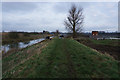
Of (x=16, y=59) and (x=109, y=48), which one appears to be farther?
(x=109, y=48)

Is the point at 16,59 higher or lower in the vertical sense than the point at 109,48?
lower

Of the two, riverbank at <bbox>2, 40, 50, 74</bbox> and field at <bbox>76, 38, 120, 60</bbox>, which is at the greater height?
field at <bbox>76, 38, 120, 60</bbox>

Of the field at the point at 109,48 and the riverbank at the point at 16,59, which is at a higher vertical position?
the field at the point at 109,48

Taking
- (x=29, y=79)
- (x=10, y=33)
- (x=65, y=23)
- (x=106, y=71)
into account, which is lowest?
(x=29, y=79)

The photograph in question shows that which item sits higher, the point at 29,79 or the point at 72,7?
the point at 72,7

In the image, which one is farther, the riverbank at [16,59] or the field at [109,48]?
the field at [109,48]

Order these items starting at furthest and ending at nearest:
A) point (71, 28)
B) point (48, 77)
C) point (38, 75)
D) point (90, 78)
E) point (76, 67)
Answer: point (71, 28), point (76, 67), point (38, 75), point (48, 77), point (90, 78)

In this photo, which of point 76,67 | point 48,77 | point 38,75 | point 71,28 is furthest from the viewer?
point 71,28

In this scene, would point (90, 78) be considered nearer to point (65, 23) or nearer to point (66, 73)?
point (66, 73)

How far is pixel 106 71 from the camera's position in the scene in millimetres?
6316

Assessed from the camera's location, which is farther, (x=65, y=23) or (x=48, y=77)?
(x=65, y=23)

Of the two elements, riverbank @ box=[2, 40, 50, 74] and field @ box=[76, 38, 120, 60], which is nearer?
riverbank @ box=[2, 40, 50, 74]

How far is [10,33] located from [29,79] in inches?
1689

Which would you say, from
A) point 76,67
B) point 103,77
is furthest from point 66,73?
point 103,77
